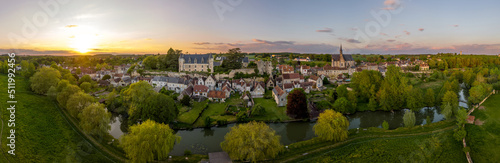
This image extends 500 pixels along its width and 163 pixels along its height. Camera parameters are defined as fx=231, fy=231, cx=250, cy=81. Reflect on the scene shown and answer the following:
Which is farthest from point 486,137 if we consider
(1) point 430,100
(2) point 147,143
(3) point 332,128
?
(2) point 147,143

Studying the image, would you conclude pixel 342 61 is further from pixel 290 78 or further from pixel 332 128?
pixel 332 128

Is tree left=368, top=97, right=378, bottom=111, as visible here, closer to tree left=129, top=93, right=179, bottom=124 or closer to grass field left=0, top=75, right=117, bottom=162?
tree left=129, top=93, right=179, bottom=124

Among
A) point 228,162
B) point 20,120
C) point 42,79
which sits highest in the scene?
point 42,79

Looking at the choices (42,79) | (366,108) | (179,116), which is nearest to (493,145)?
(366,108)

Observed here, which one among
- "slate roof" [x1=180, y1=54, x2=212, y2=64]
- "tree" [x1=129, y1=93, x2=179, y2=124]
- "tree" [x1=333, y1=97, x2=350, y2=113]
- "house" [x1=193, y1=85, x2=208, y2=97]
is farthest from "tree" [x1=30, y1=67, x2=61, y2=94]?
"tree" [x1=333, y1=97, x2=350, y2=113]

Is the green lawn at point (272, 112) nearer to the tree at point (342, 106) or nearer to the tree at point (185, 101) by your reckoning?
the tree at point (342, 106)

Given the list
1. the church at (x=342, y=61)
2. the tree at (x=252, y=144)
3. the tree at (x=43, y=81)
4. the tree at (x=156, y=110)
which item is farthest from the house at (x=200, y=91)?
the church at (x=342, y=61)

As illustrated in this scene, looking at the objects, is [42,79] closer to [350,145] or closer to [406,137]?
[350,145]
